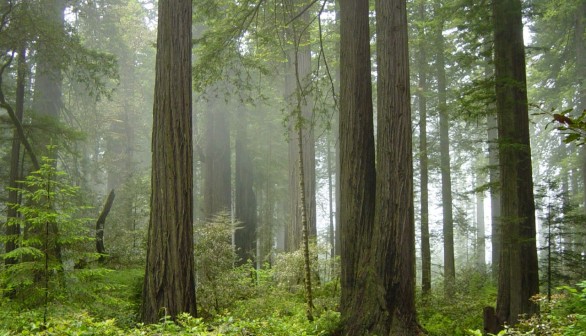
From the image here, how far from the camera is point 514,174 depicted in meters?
8.74

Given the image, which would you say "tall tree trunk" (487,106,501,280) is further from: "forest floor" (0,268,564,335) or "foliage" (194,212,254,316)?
"foliage" (194,212,254,316)

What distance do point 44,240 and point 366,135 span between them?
5.27 metres

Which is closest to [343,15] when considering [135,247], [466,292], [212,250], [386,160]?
[386,160]

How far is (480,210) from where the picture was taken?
131ft

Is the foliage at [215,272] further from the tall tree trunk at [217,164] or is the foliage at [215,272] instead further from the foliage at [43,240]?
the tall tree trunk at [217,164]

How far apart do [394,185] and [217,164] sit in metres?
14.1

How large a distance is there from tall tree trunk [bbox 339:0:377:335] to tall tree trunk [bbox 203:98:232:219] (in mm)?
11423

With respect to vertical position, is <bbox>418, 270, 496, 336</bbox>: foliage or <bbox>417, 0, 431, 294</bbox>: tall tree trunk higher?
<bbox>417, 0, 431, 294</bbox>: tall tree trunk

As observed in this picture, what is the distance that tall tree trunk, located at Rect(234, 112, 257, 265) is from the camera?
19.8 metres

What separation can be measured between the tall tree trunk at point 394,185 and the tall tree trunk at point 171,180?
301 centimetres

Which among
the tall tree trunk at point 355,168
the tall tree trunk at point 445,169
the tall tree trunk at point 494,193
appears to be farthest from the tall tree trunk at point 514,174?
the tall tree trunk at point 445,169

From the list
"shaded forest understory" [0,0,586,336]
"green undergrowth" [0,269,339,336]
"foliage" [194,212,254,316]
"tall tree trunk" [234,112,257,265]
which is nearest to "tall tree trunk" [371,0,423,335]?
"shaded forest understory" [0,0,586,336]

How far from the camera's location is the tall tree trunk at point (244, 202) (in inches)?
779

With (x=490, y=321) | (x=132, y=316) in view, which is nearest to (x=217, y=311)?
(x=132, y=316)
